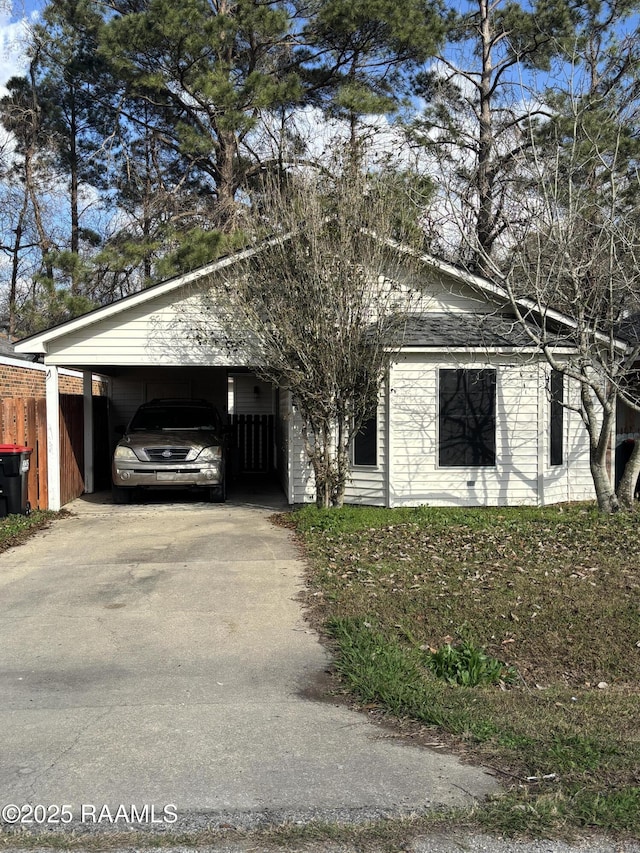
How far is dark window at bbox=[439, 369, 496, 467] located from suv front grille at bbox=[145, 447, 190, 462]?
444 cm

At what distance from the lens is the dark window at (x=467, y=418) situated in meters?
12.9

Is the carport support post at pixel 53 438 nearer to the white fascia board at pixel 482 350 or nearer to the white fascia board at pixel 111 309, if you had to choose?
the white fascia board at pixel 111 309

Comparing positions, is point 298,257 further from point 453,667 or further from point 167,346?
point 453,667

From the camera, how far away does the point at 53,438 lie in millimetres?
13422

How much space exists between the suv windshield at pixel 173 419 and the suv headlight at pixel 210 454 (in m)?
0.85

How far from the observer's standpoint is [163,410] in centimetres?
1470

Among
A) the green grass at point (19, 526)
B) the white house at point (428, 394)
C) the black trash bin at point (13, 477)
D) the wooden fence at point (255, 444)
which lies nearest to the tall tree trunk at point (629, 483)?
the white house at point (428, 394)

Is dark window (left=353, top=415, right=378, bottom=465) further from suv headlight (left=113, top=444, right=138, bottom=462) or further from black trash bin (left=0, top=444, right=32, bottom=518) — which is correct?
black trash bin (left=0, top=444, right=32, bottom=518)

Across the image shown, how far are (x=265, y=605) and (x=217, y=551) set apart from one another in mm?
2533

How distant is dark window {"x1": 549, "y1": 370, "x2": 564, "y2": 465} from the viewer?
1330 cm

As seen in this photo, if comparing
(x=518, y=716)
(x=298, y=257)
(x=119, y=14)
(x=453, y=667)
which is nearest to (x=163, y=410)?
Result: (x=298, y=257)

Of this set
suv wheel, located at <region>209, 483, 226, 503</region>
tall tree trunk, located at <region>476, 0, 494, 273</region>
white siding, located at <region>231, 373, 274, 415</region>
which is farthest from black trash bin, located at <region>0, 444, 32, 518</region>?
white siding, located at <region>231, 373, 274, 415</region>

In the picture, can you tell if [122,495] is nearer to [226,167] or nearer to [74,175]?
[226,167]

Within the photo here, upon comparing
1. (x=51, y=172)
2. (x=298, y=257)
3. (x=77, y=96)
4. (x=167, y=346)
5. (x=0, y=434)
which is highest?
(x=77, y=96)
